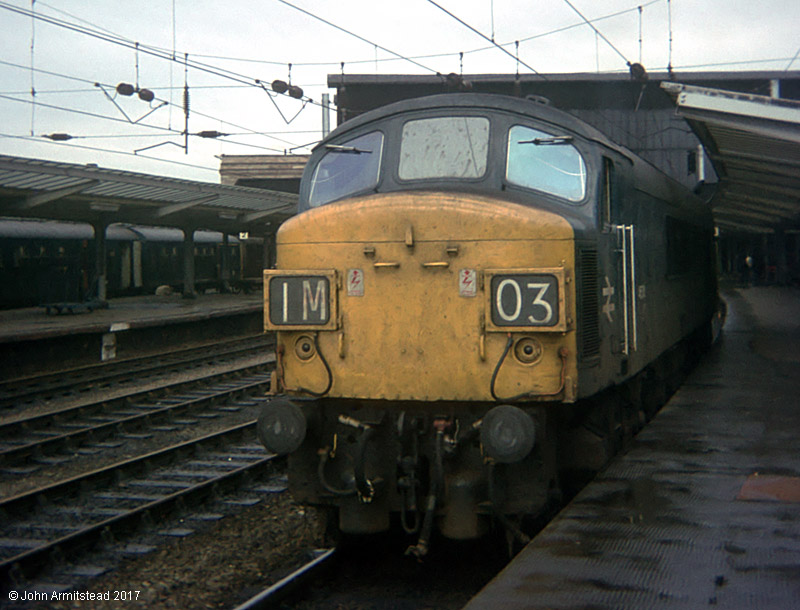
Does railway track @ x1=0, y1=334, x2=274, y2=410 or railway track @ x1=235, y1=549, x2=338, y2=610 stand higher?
railway track @ x1=0, y1=334, x2=274, y2=410

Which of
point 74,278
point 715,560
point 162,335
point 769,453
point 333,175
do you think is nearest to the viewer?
point 715,560

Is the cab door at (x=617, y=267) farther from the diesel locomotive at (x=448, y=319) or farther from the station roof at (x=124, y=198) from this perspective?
the station roof at (x=124, y=198)

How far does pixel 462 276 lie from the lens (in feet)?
A: 18.3

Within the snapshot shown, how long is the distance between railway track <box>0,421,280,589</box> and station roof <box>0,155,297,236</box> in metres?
9.80

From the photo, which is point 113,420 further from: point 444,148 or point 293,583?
point 444,148

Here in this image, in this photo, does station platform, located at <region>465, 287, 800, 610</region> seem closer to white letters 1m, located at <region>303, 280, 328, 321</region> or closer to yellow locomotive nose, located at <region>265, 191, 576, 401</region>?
yellow locomotive nose, located at <region>265, 191, 576, 401</region>

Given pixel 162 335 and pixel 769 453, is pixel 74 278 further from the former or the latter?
pixel 769 453

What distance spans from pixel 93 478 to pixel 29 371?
9690 mm

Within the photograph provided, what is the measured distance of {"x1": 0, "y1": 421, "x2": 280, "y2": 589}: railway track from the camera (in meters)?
6.34

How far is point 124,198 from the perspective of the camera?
21.5 meters

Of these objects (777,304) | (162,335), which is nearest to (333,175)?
(162,335)

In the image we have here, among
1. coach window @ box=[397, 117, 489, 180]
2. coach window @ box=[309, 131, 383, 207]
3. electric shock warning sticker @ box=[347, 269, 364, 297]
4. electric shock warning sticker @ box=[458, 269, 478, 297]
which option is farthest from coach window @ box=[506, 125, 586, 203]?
electric shock warning sticker @ box=[347, 269, 364, 297]

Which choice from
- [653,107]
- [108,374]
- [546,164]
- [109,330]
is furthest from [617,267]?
[653,107]

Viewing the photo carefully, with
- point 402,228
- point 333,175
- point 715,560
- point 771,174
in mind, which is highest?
point 771,174
